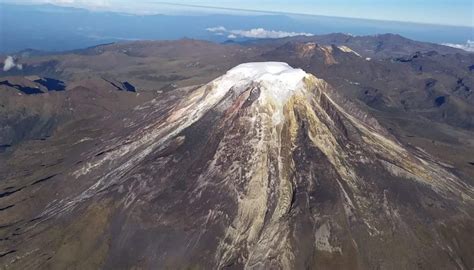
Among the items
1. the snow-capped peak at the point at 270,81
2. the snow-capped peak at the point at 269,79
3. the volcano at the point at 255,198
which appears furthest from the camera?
the snow-capped peak at the point at 269,79

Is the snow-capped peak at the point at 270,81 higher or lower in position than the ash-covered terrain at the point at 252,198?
higher

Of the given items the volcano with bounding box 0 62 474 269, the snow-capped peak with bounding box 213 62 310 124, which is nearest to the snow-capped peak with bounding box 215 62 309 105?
the snow-capped peak with bounding box 213 62 310 124

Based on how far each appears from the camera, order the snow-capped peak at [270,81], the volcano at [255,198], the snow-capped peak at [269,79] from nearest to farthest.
A: the volcano at [255,198] → the snow-capped peak at [270,81] → the snow-capped peak at [269,79]

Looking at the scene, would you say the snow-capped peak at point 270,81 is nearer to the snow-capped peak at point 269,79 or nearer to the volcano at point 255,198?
the snow-capped peak at point 269,79

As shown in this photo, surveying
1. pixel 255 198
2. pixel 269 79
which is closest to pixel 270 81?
pixel 269 79

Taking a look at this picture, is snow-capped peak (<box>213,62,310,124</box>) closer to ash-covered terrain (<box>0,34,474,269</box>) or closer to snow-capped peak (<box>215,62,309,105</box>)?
snow-capped peak (<box>215,62,309,105</box>)

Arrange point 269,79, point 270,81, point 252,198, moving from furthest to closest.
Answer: point 269,79, point 270,81, point 252,198

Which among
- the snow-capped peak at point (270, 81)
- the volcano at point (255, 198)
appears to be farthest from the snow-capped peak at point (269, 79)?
the volcano at point (255, 198)

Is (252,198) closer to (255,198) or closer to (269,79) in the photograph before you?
(255,198)

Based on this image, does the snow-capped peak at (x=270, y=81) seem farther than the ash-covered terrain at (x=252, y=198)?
Yes

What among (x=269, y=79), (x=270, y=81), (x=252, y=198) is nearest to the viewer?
(x=252, y=198)
